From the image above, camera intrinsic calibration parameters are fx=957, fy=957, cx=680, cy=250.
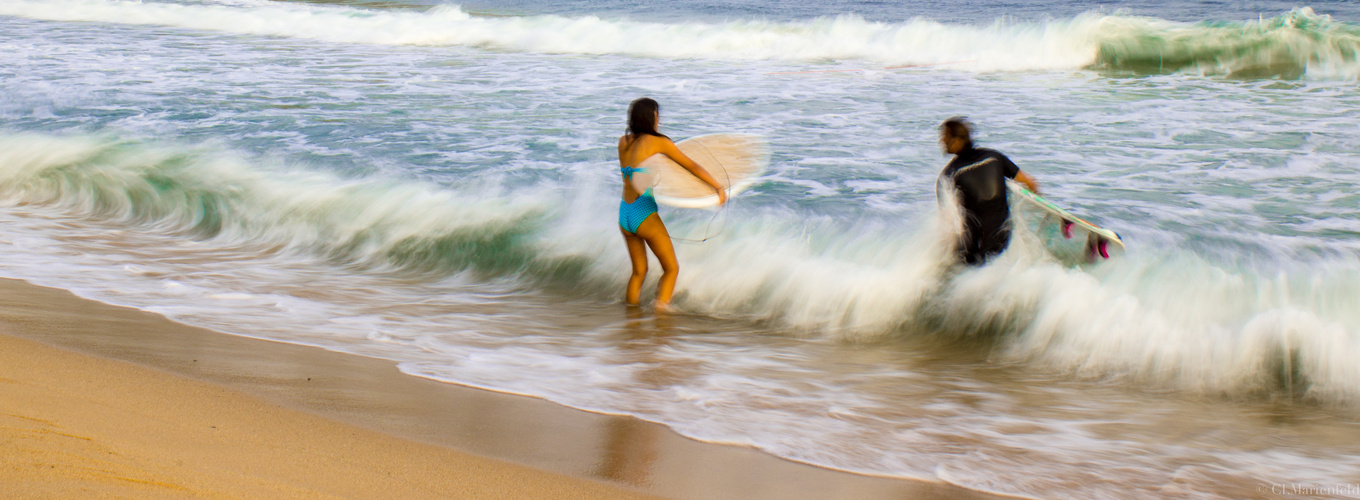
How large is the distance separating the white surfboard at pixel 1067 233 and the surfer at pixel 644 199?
77.0 inches

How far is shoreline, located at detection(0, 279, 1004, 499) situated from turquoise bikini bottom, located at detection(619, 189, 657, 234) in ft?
5.75

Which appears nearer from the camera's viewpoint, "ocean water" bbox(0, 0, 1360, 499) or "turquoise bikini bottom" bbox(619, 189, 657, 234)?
"ocean water" bbox(0, 0, 1360, 499)

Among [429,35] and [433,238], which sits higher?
[429,35]

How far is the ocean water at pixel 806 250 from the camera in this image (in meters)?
4.38

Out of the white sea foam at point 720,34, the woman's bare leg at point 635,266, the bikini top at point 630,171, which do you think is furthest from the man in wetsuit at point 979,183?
the white sea foam at point 720,34

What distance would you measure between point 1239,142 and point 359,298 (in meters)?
9.58

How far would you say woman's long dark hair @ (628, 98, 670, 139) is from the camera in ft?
18.4

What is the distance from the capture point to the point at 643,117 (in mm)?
5617

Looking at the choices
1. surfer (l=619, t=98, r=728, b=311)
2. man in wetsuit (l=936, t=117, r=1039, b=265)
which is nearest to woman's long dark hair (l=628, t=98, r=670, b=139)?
surfer (l=619, t=98, r=728, b=311)

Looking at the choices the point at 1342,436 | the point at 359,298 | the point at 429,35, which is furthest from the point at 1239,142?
the point at 429,35

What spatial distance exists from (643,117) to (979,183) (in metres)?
2.09

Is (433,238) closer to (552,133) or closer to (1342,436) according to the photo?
(552,133)

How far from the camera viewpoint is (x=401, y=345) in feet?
17.0

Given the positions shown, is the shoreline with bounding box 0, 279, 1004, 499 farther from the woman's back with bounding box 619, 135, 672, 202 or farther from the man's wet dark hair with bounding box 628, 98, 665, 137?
the man's wet dark hair with bounding box 628, 98, 665, 137
